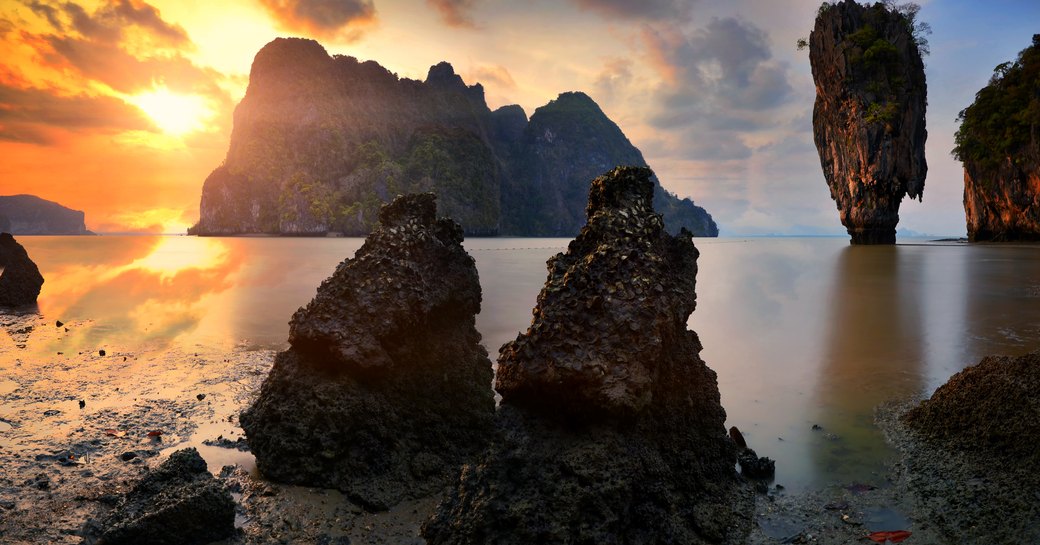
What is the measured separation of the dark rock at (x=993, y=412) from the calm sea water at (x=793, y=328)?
0.70 m

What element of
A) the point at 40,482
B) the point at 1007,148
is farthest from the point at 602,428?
the point at 1007,148

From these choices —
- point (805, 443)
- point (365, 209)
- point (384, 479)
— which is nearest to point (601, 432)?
point (384, 479)

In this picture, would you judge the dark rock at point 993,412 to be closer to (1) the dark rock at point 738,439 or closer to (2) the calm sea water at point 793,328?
(2) the calm sea water at point 793,328

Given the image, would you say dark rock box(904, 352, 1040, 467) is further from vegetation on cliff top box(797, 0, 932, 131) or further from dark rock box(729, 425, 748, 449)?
vegetation on cliff top box(797, 0, 932, 131)

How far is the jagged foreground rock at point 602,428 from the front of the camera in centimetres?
337

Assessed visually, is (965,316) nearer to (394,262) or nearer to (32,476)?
(394,262)

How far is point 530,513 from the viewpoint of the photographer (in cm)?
329

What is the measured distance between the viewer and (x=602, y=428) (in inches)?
144

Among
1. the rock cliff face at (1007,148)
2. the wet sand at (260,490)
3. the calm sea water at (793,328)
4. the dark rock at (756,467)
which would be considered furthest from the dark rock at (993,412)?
the rock cliff face at (1007,148)

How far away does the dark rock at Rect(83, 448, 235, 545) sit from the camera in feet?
11.9

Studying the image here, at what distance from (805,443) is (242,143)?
171m

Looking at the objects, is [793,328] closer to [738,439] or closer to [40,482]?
[738,439]

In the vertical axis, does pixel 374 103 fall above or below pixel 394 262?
above

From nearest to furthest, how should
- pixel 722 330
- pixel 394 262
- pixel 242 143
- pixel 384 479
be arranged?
1. pixel 384 479
2. pixel 394 262
3. pixel 722 330
4. pixel 242 143
